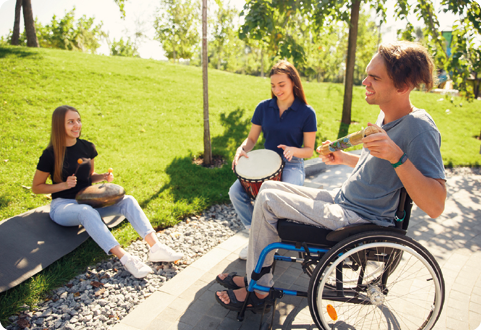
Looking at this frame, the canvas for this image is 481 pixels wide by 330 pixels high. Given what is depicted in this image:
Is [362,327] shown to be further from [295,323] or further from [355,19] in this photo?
[355,19]

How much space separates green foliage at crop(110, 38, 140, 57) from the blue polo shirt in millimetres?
39945

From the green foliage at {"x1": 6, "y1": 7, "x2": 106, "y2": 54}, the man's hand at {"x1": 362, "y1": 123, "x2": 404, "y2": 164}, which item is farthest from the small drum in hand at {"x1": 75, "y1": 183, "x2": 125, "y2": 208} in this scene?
the green foliage at {"x1": 6, "y1": 7, "x2": 106, "y2": 54}

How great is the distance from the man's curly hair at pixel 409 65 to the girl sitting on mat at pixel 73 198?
94.8 inches

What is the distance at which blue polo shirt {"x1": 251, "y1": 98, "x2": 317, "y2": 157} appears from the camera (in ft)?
10.4

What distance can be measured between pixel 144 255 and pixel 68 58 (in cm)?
910

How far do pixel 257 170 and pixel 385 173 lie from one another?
48.6 inches

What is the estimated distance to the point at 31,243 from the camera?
8.70ft

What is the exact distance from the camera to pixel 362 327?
217 centimetres

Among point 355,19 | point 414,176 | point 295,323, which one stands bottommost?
point 295,323

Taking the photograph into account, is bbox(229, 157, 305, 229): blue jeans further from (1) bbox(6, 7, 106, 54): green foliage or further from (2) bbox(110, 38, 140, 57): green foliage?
(2) bbox(110, 38, 140, 57): green foliage

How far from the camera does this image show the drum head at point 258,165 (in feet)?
9.09

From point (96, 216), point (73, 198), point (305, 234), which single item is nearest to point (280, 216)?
point (305, 234)

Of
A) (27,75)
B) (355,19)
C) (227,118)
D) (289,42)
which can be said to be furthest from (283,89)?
(27,75)

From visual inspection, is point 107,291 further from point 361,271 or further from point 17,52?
point 17,52
